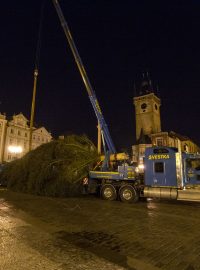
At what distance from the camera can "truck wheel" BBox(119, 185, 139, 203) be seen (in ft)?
43.1

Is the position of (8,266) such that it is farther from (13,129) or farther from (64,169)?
(13,129)

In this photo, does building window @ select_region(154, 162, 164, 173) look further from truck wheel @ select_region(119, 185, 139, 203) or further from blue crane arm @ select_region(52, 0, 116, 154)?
blue crane arm @ select_region(52, 0, 116, 154)

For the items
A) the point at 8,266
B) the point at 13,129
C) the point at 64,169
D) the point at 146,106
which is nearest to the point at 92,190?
the point at 64,169

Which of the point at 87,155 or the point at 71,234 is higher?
the point at 87,155

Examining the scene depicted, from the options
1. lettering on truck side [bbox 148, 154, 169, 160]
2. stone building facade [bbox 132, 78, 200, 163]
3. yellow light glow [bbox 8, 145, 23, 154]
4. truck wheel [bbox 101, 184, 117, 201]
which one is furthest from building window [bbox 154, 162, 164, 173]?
yellow light glow [bbox 8, 145, 23, 154]

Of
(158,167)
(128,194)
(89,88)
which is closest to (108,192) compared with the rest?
(128,194)

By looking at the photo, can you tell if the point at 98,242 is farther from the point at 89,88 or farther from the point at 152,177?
the point at 89,88

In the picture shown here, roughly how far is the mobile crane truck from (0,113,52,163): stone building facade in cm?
3834

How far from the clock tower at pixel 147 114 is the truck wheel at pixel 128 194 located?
4309 centimetres

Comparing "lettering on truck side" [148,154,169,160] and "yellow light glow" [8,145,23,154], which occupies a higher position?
"yellow light glow" [8,145,23,154]

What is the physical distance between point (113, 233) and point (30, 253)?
8.75ft

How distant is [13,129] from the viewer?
53031mm

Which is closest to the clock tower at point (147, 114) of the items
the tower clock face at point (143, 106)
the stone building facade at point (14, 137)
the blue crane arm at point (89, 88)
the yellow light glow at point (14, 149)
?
the tower clock face at point (143, 106)

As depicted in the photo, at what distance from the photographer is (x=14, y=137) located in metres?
53.1
